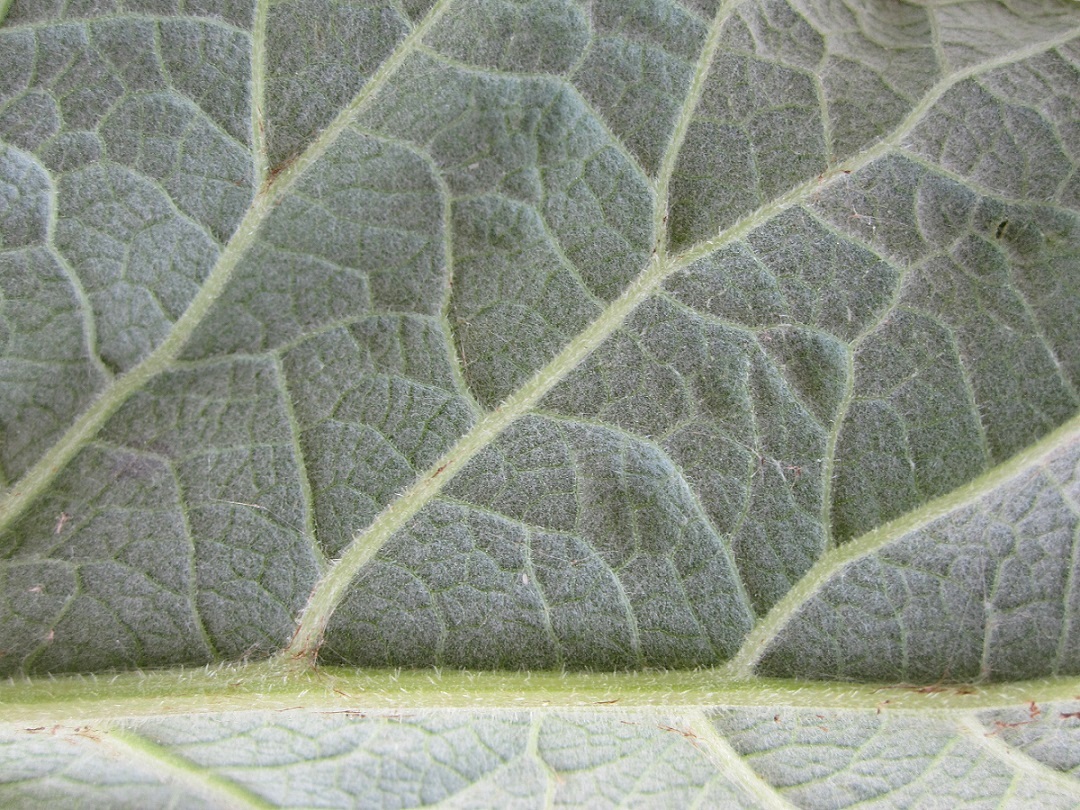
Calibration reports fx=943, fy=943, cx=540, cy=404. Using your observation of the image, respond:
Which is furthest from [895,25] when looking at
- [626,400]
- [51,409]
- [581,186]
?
[51,409]

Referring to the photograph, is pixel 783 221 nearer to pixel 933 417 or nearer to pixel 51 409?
pixel 933 417

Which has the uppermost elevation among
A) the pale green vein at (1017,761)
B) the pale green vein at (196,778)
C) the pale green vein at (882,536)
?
the pale green vein at (882,536)

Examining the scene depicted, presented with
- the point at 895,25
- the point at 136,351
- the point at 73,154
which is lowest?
the point at 136,351

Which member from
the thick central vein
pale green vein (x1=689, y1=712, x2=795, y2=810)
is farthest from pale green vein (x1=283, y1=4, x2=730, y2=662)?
pale green vein (x1=689, y1=712, x2=795, y2=810)

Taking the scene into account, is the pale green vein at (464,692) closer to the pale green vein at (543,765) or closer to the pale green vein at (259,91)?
the pale green vein at (543,765)

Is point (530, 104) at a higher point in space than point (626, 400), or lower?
higher

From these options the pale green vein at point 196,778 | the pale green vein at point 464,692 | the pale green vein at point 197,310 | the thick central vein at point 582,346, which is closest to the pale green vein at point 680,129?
the thick central vein at point 582,346

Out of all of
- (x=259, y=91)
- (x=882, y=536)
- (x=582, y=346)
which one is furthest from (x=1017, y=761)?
(x=259, y=91)
